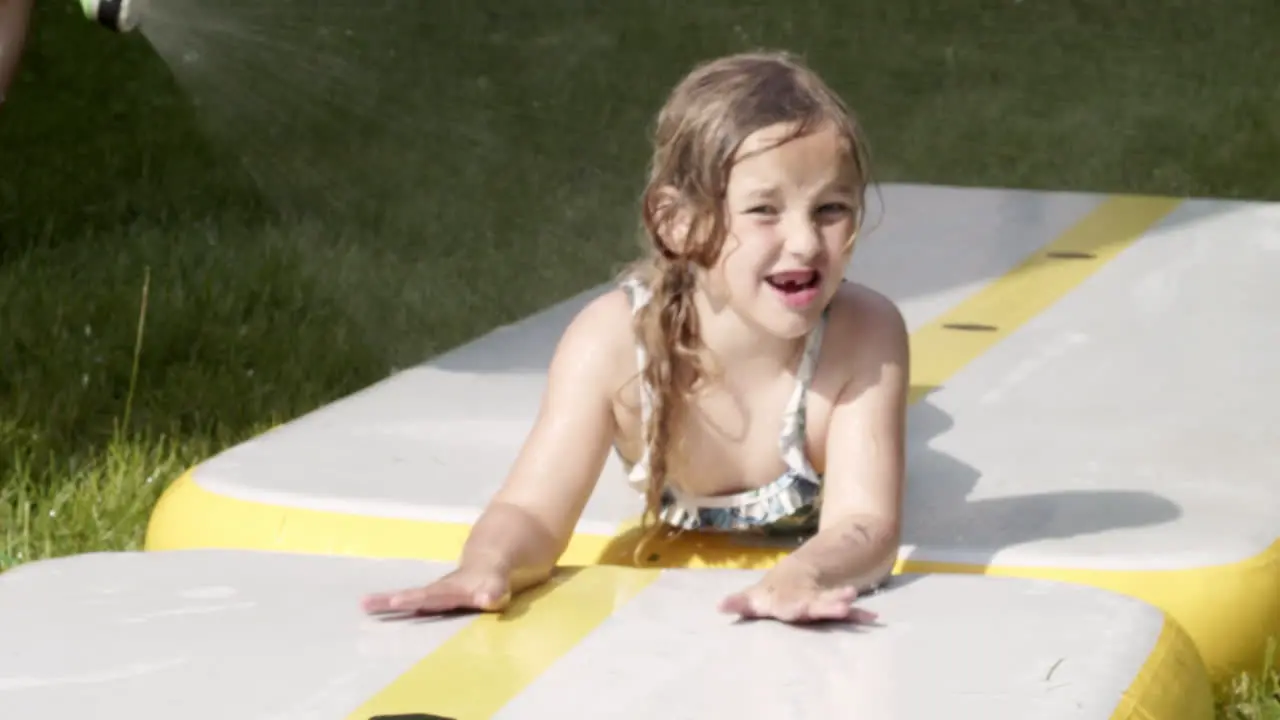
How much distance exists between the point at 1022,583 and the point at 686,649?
389 mm

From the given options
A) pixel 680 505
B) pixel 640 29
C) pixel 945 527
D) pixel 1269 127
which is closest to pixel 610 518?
pixel 680 505

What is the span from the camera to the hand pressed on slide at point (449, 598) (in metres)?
2.07

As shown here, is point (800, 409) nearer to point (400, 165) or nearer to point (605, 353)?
point (605, 353)

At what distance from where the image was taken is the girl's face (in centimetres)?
211

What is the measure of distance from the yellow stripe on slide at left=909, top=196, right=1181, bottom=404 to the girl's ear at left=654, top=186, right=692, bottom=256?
79 cm

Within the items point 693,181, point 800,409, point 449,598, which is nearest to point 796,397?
point 800,409

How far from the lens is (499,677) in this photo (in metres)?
1.92

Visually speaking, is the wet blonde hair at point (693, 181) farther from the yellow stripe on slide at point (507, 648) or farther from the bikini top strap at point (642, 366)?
the yellow stripe on slide at point (507, 648)

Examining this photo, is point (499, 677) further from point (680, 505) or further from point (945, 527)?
point (945, 527)

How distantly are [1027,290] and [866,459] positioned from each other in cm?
137

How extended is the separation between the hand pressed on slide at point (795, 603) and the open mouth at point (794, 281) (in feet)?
1.00

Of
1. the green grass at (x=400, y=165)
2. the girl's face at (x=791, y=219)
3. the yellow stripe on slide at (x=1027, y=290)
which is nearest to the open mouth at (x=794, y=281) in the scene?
the girl's face at (x=791, y=219)

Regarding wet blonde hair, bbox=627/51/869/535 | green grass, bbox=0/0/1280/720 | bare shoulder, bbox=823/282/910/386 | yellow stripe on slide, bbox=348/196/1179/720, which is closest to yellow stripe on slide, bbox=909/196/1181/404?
yellow stripe on slide, bbox=348/196/1179/720

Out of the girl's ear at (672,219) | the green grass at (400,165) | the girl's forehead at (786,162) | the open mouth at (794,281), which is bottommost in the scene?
the green grass at (400,165)
